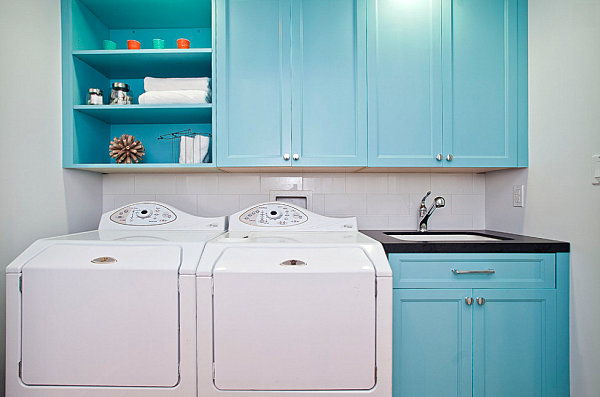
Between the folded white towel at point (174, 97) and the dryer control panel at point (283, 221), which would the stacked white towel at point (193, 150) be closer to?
the folded white towel at point (174, 97)

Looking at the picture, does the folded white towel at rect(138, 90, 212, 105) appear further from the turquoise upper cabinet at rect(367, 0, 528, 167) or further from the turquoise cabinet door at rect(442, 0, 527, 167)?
the turquoise cabinet door at rect(442, 0, 527, 167)

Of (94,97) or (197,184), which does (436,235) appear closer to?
(197,184)

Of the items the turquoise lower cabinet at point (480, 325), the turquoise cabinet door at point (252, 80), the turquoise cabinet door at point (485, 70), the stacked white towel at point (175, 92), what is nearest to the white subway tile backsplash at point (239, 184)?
the turquoise cabinet door at point (252, 80)

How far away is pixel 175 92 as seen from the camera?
1875mm

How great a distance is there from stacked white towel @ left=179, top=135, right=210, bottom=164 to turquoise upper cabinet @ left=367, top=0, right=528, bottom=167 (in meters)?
0.94

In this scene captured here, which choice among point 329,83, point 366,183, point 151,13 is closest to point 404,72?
point 329,83

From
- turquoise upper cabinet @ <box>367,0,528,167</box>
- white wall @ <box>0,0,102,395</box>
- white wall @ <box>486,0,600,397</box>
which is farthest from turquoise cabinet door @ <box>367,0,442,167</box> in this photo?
white wall @ <box>0,0,102,395</box>

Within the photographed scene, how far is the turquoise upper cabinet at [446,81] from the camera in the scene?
5.93 feet

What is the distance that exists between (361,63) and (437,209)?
3.52ft

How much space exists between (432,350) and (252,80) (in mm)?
1616

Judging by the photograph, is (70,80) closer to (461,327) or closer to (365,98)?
(365,98)

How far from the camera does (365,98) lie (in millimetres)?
1809

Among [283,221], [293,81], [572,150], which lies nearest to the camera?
[572,150]

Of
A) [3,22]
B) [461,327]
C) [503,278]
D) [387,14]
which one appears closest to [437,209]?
[503,278]
